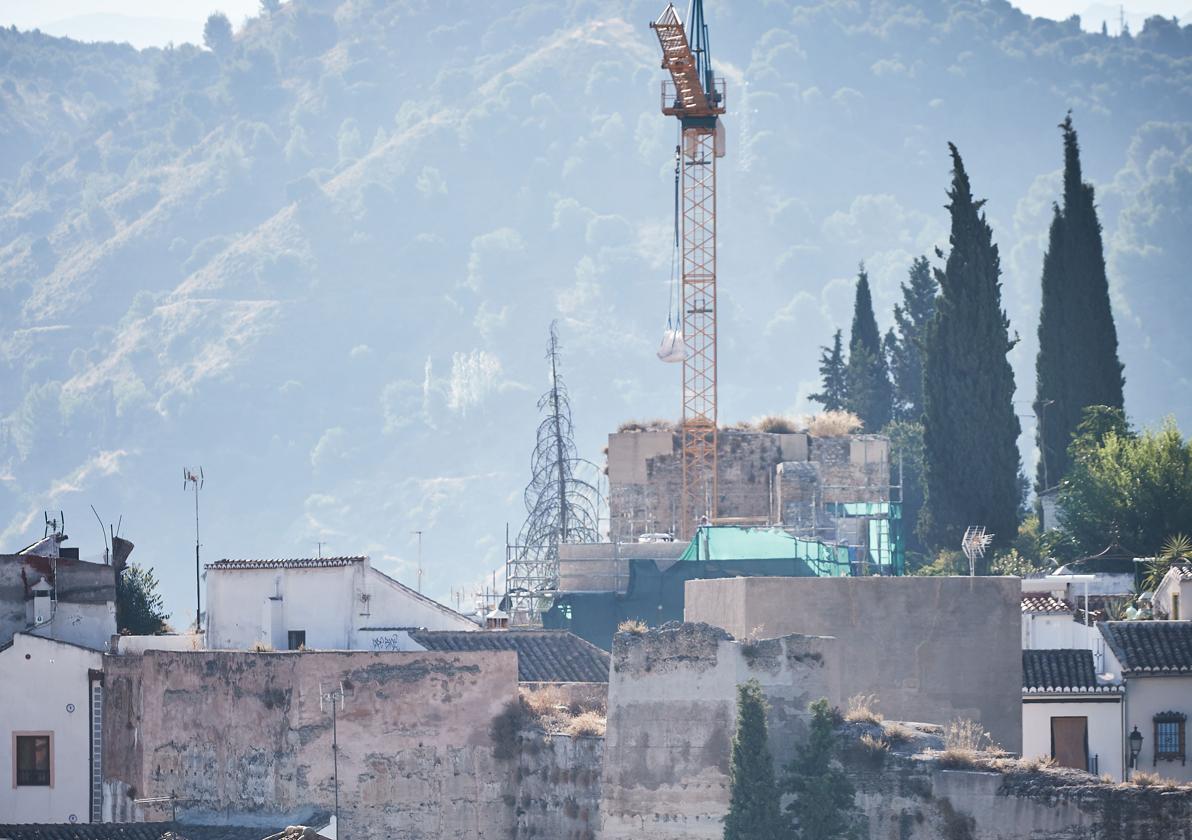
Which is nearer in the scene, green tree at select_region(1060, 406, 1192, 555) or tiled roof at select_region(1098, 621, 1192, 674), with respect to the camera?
tiled roof at select_region(1098, 621, 1192, 674)

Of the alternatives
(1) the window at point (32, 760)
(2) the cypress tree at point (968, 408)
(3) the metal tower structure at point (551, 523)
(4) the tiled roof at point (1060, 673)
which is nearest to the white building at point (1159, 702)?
(4) the tiled roof at point (1060, 673)

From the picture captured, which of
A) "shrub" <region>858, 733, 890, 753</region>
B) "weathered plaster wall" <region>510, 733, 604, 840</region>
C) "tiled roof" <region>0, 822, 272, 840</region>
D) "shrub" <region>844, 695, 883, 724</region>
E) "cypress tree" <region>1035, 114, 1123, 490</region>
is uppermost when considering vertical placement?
"cypress tree" <region>1035, 114, 1123, 490</region>

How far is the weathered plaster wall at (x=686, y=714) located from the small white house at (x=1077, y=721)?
811 cm

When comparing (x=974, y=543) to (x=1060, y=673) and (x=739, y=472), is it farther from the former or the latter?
(x=739, y=472)

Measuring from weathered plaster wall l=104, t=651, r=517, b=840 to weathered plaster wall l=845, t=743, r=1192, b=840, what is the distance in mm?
8387

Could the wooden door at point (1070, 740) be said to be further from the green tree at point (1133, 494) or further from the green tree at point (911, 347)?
the green tree at point (911, 347)

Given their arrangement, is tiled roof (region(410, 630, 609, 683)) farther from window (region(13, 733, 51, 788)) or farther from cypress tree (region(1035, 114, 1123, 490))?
cypress tree (region(1035, 114, 1123, 490))

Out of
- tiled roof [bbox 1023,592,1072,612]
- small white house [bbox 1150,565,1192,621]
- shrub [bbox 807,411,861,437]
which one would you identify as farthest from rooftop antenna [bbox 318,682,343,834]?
shrub [bbox 807,411,861,437]

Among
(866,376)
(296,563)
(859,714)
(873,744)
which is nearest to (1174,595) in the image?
(859,714)

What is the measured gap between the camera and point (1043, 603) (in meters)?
48.1

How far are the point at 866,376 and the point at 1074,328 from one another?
21.8 m

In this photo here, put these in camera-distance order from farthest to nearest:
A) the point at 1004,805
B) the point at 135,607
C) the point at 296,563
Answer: the point at 135,607 → the point at 296,563 → the point at 1004,805

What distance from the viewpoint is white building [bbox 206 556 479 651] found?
1826 inches

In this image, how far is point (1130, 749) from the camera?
4303 cm
